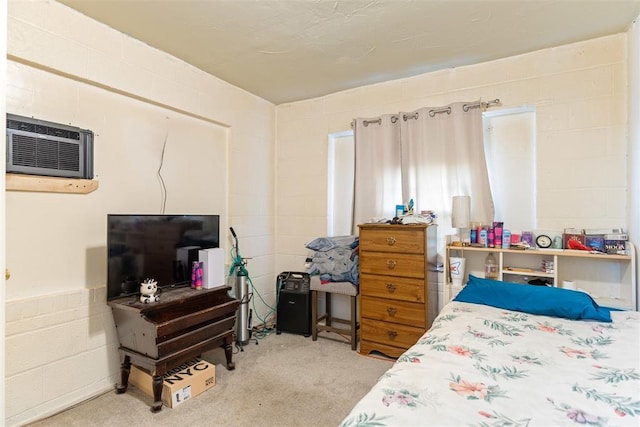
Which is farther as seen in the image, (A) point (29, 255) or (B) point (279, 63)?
(B) point (279, 63)

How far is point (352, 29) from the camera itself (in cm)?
227

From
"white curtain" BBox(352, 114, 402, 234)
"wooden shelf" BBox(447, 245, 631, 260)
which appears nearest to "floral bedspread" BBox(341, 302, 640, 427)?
"wooden shelf" BBox(447, 245, 631, 260)

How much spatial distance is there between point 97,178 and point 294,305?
2030mm

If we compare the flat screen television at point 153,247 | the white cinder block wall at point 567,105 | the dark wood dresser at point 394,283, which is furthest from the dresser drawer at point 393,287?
the flat screen television at point 153,247

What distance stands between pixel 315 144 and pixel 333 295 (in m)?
1.65

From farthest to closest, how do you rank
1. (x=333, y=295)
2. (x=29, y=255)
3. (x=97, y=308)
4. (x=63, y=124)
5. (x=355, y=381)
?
(x=333, y=295) → (x=355, y=381) → (x=97, y=308) → (x=63, y=124) → (x=29, y=255)

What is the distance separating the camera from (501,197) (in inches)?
109

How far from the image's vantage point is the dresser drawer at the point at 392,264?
2.61 m

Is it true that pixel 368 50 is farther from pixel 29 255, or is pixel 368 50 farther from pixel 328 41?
pixel 29 255

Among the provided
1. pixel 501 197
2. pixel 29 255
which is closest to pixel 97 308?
pixel 29 255

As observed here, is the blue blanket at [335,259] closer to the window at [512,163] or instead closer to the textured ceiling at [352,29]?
the window at [512,163]

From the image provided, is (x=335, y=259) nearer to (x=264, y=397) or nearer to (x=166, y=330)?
(x=264, y=397)

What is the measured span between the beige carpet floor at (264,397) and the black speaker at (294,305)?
0.40m

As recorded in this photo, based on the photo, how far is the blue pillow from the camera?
1.82 m
